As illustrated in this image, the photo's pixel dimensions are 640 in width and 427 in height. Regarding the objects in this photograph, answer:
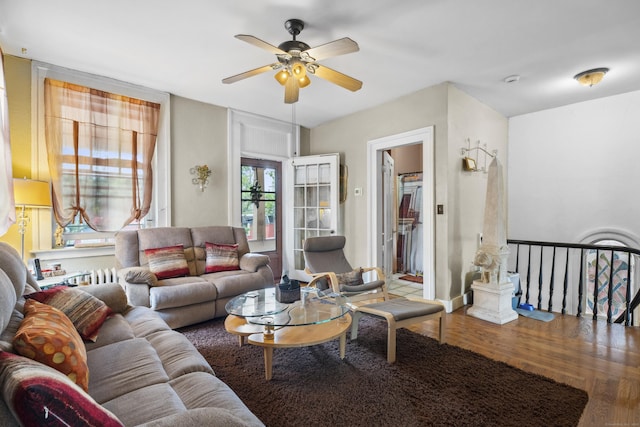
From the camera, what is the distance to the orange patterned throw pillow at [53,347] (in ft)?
3.72

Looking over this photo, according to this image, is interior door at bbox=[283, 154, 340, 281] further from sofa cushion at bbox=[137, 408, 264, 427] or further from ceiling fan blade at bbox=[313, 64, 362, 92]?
sofa cushion at bbox=[137, 408, 264, 427]

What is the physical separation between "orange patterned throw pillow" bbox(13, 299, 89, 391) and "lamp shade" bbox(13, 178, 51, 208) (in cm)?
188

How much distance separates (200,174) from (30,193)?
5.94ft

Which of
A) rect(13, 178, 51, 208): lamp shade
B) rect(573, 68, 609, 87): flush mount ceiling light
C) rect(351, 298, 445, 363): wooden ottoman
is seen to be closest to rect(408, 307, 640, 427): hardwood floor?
rect(351, 298, 445, 363): wooden ottoman

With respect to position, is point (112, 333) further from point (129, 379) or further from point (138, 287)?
point (138, 287)

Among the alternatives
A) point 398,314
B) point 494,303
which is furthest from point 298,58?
point 494,303

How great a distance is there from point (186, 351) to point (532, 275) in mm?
5298

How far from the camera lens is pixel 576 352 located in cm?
258

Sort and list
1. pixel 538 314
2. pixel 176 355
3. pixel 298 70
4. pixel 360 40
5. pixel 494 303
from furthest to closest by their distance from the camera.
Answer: pixel 538 314 → pixel 494 303 → pixel 360 40 → pixel 298 70 → pixel 176 355

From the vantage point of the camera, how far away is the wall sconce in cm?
421

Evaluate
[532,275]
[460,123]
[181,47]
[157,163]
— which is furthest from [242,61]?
[532,275]

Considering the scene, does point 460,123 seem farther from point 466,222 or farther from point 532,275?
point 532,275

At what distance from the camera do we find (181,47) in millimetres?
2881

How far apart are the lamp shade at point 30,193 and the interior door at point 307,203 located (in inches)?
123
